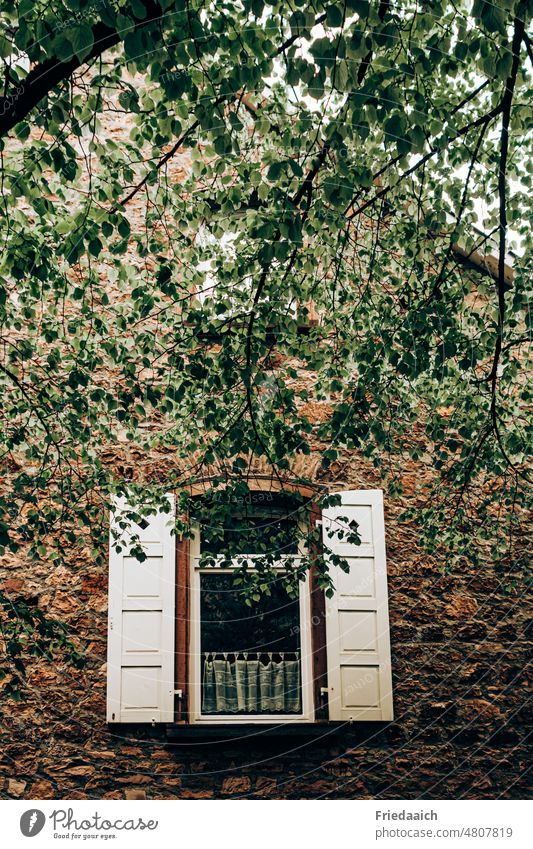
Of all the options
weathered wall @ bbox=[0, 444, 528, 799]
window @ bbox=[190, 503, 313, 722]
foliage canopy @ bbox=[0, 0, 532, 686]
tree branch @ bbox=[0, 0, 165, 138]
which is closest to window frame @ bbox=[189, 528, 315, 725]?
window @ bbox=[190, 503, 313, 722]

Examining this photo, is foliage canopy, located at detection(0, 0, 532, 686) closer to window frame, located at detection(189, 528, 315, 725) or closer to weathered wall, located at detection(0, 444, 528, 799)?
weathered wall, located at detection(0, 444, 528, 799)

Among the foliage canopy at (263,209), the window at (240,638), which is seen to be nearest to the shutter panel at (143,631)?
the window at (240,638)

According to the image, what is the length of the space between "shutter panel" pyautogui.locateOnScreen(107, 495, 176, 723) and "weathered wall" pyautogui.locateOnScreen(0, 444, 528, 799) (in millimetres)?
166

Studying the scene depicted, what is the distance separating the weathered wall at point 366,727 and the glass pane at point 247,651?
31 cm

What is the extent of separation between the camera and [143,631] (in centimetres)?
612

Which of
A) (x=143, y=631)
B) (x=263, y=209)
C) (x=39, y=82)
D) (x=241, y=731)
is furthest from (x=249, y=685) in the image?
(x=39, y=82)

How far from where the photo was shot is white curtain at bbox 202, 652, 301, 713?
Answer: 6223 millimetres

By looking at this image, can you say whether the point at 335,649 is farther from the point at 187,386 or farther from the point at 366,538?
the point at 187,386

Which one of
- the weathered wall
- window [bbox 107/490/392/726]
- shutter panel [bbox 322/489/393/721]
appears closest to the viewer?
the weathered wall

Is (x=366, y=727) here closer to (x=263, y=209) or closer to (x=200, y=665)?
(x=200, y=665)

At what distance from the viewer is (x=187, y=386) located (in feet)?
15.7

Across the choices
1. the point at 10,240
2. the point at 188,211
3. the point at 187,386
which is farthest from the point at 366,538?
the point at 10,240

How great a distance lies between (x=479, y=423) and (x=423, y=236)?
114cm

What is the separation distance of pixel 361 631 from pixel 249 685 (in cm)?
86
